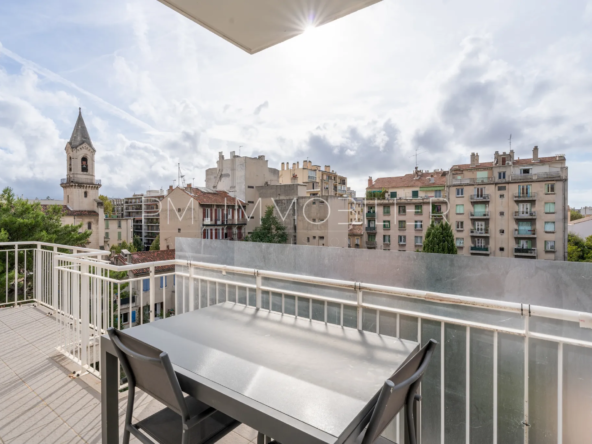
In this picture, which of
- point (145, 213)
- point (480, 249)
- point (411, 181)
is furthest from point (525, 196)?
point (145, 213)

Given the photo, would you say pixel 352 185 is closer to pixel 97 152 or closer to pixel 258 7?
pixel 97 152

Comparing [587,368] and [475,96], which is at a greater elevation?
[475,96]

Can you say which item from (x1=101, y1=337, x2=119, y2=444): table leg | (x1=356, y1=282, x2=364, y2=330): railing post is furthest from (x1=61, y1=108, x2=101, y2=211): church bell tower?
(x1=356, y1=282, x2=364, y2=330): railing post

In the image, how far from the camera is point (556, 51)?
2944 cm

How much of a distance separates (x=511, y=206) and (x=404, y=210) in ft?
29.8

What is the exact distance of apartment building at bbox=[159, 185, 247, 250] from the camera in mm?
26344

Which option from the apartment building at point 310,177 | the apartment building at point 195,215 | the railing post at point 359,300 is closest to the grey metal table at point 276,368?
the railing post at point 359,300

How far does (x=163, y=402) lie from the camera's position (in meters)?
1.02

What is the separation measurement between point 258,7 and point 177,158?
40.4 metres

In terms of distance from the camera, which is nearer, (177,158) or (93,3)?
(93,3)

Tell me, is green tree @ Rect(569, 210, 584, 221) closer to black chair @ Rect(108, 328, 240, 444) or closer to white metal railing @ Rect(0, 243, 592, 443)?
white metal railing @ Rect(0, 243, 592, 443)

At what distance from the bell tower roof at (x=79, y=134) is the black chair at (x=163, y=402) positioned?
33.5 meters

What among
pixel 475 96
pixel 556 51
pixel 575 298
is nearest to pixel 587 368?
pixel 575 298

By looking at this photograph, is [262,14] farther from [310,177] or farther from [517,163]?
[310,177]
